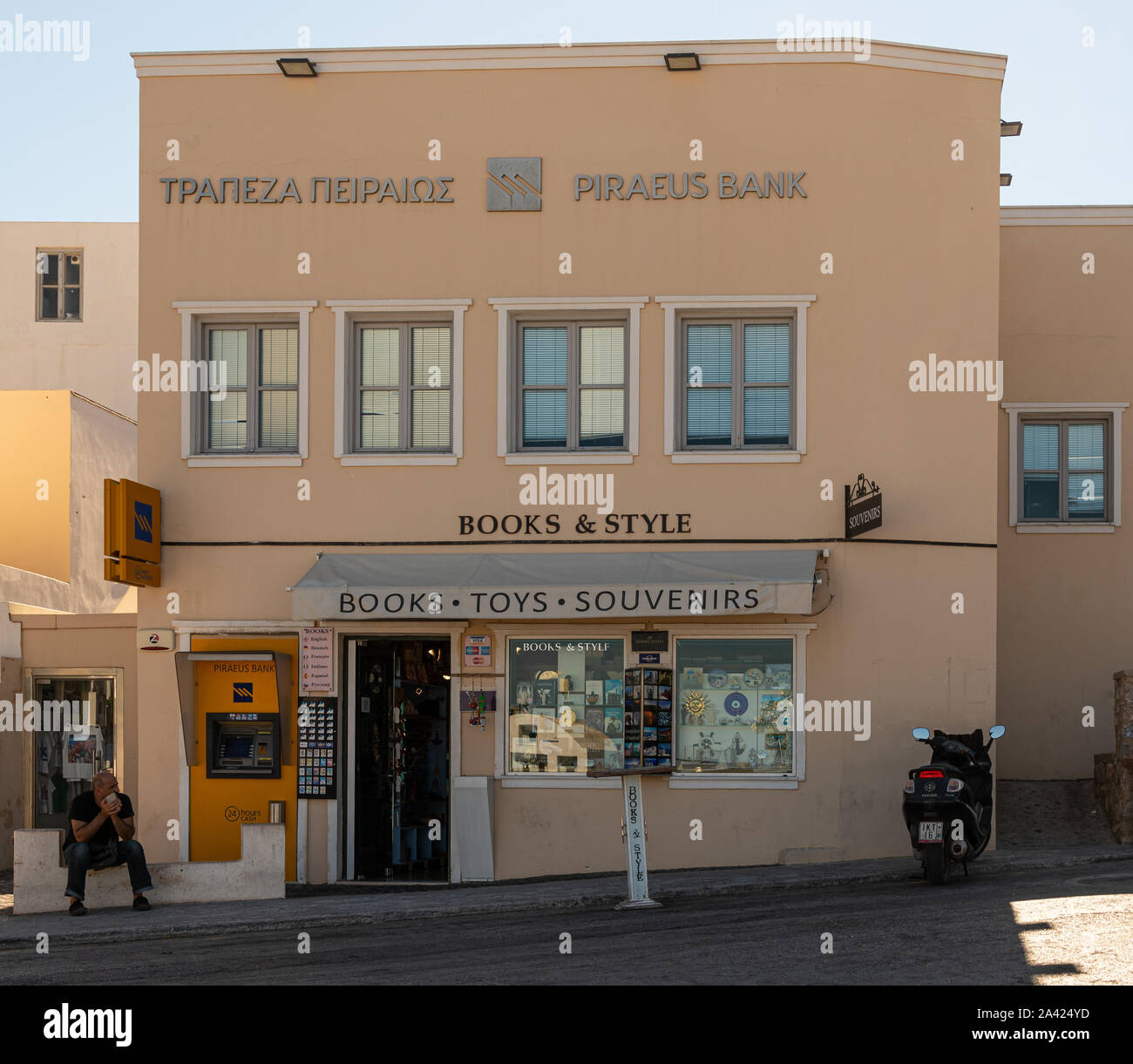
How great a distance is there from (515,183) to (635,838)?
274 inches

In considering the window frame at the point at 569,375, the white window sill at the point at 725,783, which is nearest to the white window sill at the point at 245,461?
the window frame at the point at 569,375

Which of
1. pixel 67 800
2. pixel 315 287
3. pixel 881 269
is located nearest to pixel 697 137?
pixel 881 269

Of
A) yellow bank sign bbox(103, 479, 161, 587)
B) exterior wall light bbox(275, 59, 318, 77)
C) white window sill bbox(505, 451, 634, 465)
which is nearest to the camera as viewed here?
yellow bank sign bbox(103, 479, 161, 587)

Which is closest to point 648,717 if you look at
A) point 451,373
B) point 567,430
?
point 567,430

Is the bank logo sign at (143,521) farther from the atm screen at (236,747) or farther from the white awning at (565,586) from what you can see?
the atm screen at (236,747)

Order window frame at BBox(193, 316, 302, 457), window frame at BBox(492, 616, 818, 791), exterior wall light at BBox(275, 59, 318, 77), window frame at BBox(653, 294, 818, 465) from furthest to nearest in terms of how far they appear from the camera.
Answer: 1. window frame at BBox(193, 316, 302, 457)
2. exterior wall light at BBox(275, 59, 318, 77)
3. window frame at BBox(653, 294, 818, 465)
4. window frame at BBox(492, 616, 818, 791)

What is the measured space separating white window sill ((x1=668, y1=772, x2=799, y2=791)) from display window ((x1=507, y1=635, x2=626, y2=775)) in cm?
70

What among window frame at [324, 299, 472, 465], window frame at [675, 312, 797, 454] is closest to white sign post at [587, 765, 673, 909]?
window frame at [675, 312, 797, 454]

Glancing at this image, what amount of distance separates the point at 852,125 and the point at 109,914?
34.0ft

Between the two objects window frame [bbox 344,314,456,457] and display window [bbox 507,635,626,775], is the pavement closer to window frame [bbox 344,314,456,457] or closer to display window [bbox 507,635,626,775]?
display window [bbox 507,635,626,775]

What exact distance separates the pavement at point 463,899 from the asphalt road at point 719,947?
0.97 feet

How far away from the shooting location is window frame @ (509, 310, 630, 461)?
1582 centimetres

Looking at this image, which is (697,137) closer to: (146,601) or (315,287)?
(315,287)

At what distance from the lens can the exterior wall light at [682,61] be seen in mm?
15547
